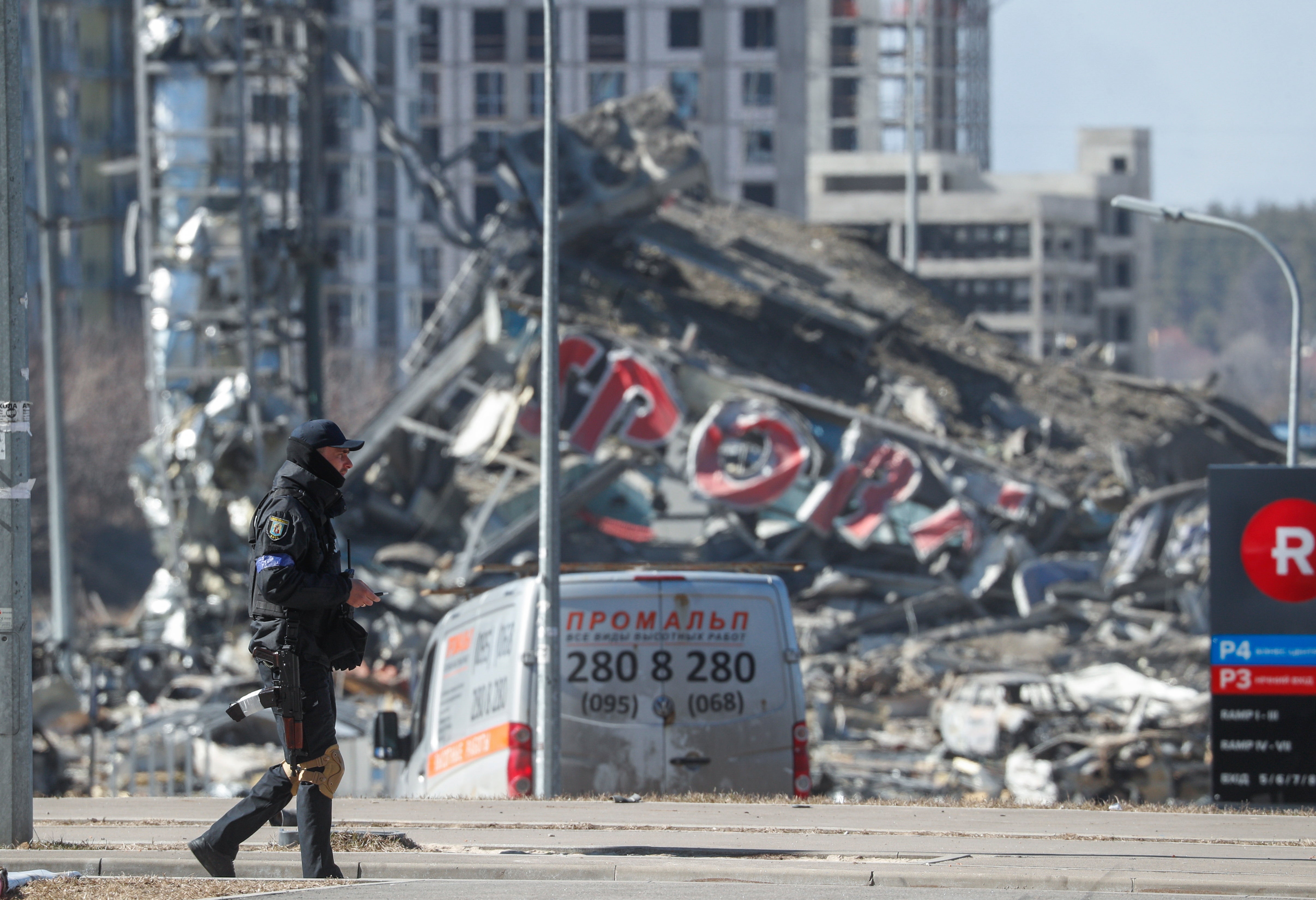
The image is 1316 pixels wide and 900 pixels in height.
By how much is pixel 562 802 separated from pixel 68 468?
175 ft

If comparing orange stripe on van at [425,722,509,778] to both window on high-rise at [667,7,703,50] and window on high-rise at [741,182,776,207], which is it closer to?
window on high-rise at [741,182,776,207]

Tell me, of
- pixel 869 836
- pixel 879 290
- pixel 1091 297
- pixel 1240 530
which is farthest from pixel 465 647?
pixel 1091 297

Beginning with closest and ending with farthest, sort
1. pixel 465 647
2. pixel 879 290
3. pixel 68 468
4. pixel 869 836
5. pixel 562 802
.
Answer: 1. pixel 869 836
2. pixel 562 802
3. pixel 465 647
4. pixel 879 290
5. pixel 68 468

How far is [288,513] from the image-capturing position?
22.7ft

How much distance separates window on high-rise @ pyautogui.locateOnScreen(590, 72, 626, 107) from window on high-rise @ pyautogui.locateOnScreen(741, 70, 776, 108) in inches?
282

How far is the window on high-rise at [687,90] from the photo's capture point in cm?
10525

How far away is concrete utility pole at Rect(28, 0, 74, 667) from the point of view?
27.0m

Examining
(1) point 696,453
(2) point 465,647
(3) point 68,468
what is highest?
(2) point 465,647

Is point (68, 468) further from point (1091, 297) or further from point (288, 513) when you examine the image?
point (1091, 297)

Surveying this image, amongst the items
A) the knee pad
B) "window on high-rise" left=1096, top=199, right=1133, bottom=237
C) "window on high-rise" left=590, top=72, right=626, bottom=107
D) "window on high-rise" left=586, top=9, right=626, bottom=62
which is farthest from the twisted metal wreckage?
"window on high-rise" left=1096, top=199, right=1133, bottom=237

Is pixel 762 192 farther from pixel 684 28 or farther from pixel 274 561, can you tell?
pixel 274 561

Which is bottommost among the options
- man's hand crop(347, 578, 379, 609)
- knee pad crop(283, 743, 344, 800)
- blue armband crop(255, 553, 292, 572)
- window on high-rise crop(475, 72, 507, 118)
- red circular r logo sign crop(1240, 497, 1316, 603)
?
red circular r logo sign crop(1240, 497, 1316, 603)

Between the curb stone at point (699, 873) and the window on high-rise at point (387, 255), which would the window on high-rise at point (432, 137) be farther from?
the curb stone at point (699, 873)

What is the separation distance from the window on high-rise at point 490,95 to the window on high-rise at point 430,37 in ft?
10.0
